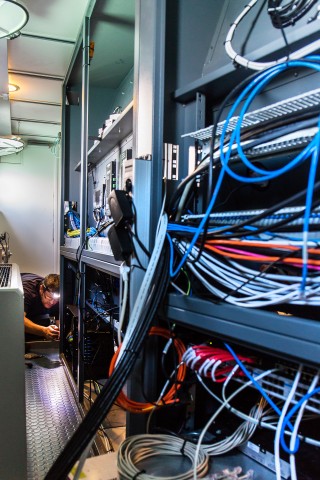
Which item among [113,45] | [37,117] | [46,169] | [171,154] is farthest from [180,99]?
[46,169]

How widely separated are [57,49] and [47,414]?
250cm

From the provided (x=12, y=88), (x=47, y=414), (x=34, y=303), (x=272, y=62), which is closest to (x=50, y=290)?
(x=34, y=303)

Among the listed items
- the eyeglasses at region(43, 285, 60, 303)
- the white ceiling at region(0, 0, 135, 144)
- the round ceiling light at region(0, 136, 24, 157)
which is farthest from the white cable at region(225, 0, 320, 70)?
the round ceiling light at region(0, 136, 24, 157)

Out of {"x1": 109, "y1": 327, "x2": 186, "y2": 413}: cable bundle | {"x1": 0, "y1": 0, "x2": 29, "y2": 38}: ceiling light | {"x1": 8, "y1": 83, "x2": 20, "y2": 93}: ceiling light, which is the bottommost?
{"x1": 109, "y1": 327, "x2": 186, "y2": 413}: cable bundle

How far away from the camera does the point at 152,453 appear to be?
880mm

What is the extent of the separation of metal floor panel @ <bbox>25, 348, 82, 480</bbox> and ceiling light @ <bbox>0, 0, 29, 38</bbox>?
2.26 meters

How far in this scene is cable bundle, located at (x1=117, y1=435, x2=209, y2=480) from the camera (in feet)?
2.58

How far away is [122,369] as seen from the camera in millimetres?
788

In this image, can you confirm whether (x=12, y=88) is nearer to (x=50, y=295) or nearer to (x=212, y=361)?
(x=50, y=295)

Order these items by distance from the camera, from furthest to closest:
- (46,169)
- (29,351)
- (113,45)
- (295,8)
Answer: (46,169)
(29,351)
(113,45)
(295,8)

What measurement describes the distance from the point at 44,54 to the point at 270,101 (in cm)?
236

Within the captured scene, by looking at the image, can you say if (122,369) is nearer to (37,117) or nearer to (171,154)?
(171,154)

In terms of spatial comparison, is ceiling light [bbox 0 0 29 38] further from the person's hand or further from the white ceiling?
the person's hand

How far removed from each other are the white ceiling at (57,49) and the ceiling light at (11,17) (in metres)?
0.05
